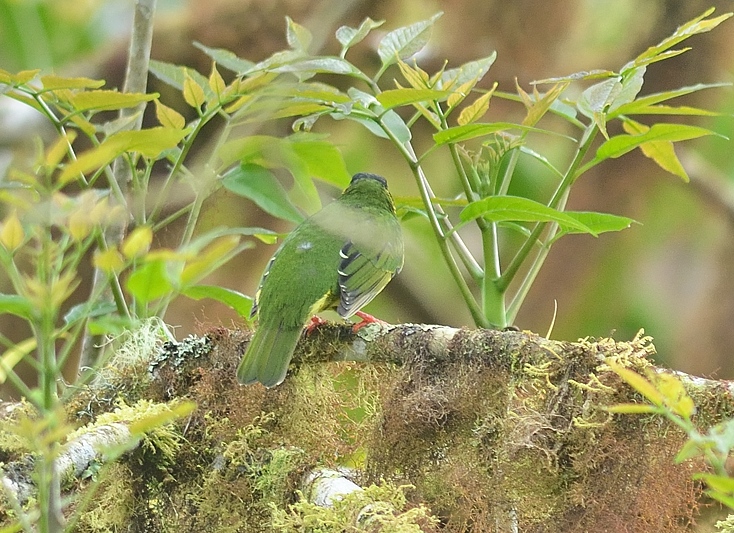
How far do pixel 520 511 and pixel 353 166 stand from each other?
245cm

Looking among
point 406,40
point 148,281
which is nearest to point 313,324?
point 406,40

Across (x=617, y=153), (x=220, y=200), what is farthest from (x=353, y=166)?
(x=617, y=153)

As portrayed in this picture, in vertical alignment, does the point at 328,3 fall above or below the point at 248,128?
above

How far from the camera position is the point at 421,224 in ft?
11.6

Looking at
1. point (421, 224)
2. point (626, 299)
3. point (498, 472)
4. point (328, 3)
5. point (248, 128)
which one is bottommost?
point (626, 299)

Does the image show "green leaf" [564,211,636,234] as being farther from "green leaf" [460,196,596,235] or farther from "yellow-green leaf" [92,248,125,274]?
"yellow-green leaf" [92,248,125,274]

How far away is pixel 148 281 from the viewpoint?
82cm

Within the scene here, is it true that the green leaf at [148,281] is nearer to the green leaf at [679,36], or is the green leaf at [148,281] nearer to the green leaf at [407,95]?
the green leaf at [407,95]

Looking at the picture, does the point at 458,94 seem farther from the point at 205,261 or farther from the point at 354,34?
the point at 205,261

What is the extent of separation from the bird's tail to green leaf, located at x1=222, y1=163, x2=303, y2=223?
0.36 m

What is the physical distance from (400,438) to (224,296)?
0.76 metres

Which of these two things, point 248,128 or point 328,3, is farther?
point 328,3

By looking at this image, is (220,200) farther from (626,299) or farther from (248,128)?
(626,299)

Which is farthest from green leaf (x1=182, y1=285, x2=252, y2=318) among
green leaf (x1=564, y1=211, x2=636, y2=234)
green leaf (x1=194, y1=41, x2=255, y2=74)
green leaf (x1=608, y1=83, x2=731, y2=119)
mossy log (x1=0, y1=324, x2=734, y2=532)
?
green leaf (x1=608, y1=83, x2=731, y2=119)
